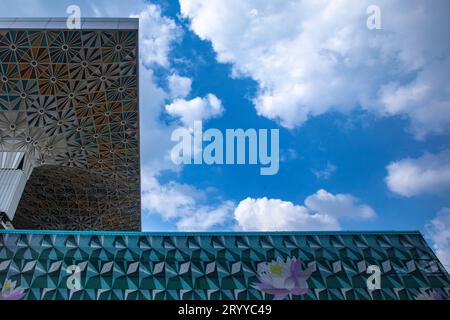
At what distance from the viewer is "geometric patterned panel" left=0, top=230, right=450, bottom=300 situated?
15.9 m

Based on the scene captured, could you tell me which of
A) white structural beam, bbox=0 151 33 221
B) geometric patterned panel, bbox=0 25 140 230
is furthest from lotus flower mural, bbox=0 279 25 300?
geometric patterned panel, bbox=0 25 140 230

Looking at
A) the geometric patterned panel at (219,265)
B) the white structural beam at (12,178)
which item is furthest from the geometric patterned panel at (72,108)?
the geometric patterned panel at (219,265)

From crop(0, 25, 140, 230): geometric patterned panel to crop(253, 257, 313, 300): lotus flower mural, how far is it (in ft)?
41.6

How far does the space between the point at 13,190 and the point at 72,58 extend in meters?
7.86

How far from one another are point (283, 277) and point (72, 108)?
610 inches

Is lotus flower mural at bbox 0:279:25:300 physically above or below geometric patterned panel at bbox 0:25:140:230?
below

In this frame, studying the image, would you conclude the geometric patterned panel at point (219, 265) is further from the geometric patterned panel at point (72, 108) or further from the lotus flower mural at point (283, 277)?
the geometric patterned panel at point (72, 108)

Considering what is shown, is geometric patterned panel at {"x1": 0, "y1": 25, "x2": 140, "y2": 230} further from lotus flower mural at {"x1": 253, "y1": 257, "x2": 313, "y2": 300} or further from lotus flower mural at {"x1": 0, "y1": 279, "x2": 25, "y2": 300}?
lotus flower mural at {"x1": 253, "y1": 257, "x2": 313, "y2": 300}

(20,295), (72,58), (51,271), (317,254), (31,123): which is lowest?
(20,295)

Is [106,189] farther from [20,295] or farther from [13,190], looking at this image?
[20,295]

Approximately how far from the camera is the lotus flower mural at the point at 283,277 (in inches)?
623

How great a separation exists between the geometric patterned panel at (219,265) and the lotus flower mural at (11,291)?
0.24 ft

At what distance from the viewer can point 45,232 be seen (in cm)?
1744

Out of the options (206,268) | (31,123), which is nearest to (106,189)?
(31,123)
